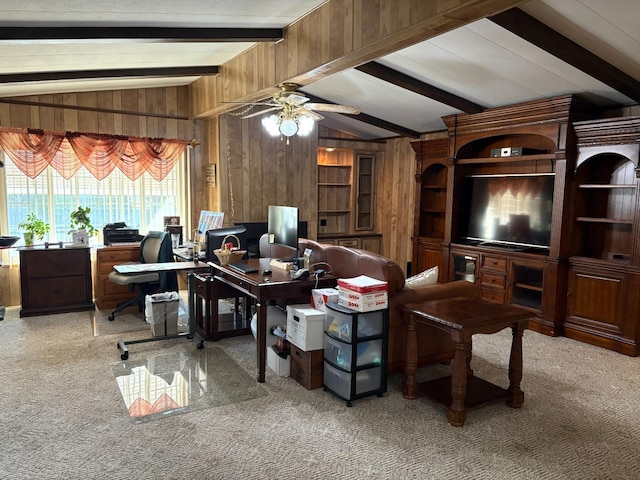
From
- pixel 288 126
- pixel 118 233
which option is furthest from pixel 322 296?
A: pixel 118 233

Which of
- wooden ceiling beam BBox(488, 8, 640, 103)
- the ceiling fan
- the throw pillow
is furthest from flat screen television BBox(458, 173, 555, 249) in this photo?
the ceiling fan

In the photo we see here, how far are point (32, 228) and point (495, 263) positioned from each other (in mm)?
5177

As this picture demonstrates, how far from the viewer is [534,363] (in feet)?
13.3

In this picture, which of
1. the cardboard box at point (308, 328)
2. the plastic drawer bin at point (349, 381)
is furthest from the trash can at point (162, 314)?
the plastic drawer bin at point (349, 381)

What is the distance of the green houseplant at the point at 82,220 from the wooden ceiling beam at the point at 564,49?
474 cm

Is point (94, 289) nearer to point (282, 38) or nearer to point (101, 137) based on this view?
point (101, 137)

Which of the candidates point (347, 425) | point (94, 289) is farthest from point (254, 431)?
point (94, 289)

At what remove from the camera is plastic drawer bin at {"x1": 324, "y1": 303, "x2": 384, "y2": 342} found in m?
3.14

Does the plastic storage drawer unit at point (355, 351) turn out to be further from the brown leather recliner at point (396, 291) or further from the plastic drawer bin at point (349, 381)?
the brown leather recliner at point (396, 291)

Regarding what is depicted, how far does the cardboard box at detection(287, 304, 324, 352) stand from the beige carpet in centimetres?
35

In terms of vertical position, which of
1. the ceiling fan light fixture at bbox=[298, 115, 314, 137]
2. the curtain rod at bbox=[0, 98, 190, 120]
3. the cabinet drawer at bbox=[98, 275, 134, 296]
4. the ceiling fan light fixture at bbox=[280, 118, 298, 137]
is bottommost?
the cabinet drawer at bbox=[98, 275, 134, 296]

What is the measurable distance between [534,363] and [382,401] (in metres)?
1.59

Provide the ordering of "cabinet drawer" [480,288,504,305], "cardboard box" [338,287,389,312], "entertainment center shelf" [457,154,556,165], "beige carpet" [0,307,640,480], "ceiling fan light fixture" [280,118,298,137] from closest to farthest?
"beige carpet" [0,307,640,480] → "cardboard box" [338,287,389,312] → "ceiling fan light fixture" [280,118,298,137] → "entertainment center shelf" [457,154,556,165] → "cabinet drawer" [480,288,504,305]

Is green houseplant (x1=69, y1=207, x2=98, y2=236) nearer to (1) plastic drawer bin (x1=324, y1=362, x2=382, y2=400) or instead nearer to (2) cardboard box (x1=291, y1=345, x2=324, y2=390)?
(2) cardboard box (x1=291, y1=345, x2=324, y2=390)
